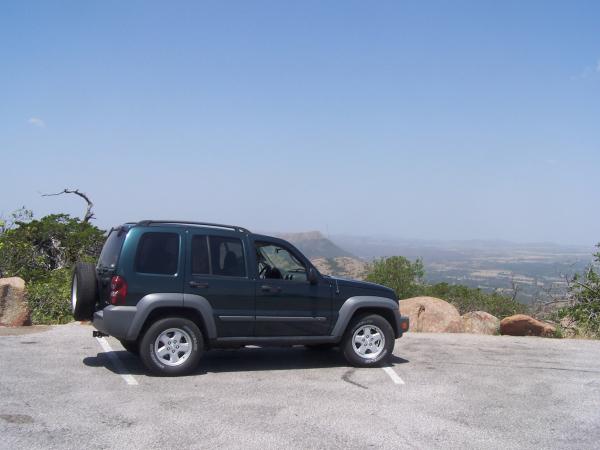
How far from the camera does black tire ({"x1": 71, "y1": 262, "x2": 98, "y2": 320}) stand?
8.38 metres

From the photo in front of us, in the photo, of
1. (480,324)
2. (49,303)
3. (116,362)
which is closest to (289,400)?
(116,362)

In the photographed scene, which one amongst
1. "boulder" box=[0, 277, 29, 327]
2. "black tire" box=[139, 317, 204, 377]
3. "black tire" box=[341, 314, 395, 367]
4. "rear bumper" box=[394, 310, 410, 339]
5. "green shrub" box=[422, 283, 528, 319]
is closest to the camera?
"black tire" box=[139, 317, 204, 377]

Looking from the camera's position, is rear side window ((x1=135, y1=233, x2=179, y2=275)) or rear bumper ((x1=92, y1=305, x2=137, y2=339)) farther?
rear side window ((x1=135, y1=233, x2=179, y2=275))

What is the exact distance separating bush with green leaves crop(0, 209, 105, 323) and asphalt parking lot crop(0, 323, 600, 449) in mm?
5796

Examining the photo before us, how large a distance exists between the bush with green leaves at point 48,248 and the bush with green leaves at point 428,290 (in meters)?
8.33

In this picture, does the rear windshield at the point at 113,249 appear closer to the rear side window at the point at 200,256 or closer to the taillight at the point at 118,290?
the taillight at the point at 118,290

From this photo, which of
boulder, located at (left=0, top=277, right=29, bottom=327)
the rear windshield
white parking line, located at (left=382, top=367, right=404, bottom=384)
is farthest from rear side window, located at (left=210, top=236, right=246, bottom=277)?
boulder, located at (left=0, top=277, right=29, bottom=327)

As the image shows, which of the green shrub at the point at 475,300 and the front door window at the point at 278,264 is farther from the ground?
the front door window at the point at 278,264

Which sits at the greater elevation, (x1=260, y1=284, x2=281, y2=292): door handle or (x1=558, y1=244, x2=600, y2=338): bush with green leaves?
(x1=260, y1=284, x2=281, y2=292): door handle

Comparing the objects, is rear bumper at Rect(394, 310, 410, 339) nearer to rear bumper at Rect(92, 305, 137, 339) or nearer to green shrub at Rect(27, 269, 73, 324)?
rear bumper at Rect(92, 305, 137, 339)

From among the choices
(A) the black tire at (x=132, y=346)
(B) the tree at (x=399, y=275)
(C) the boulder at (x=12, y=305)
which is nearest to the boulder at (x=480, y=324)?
(B) the tree at (x=399, y=275)

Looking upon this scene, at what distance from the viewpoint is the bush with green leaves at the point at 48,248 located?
16000 millimetres

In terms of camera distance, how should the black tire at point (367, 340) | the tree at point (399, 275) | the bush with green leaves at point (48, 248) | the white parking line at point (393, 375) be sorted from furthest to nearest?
1. the tree at point (399, 275)
2. the bush with green leaves at point (48, 248)
3. the black tire at point (367, 340)
4. the white parking line at point (393, 375)

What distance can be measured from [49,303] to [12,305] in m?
2.13
